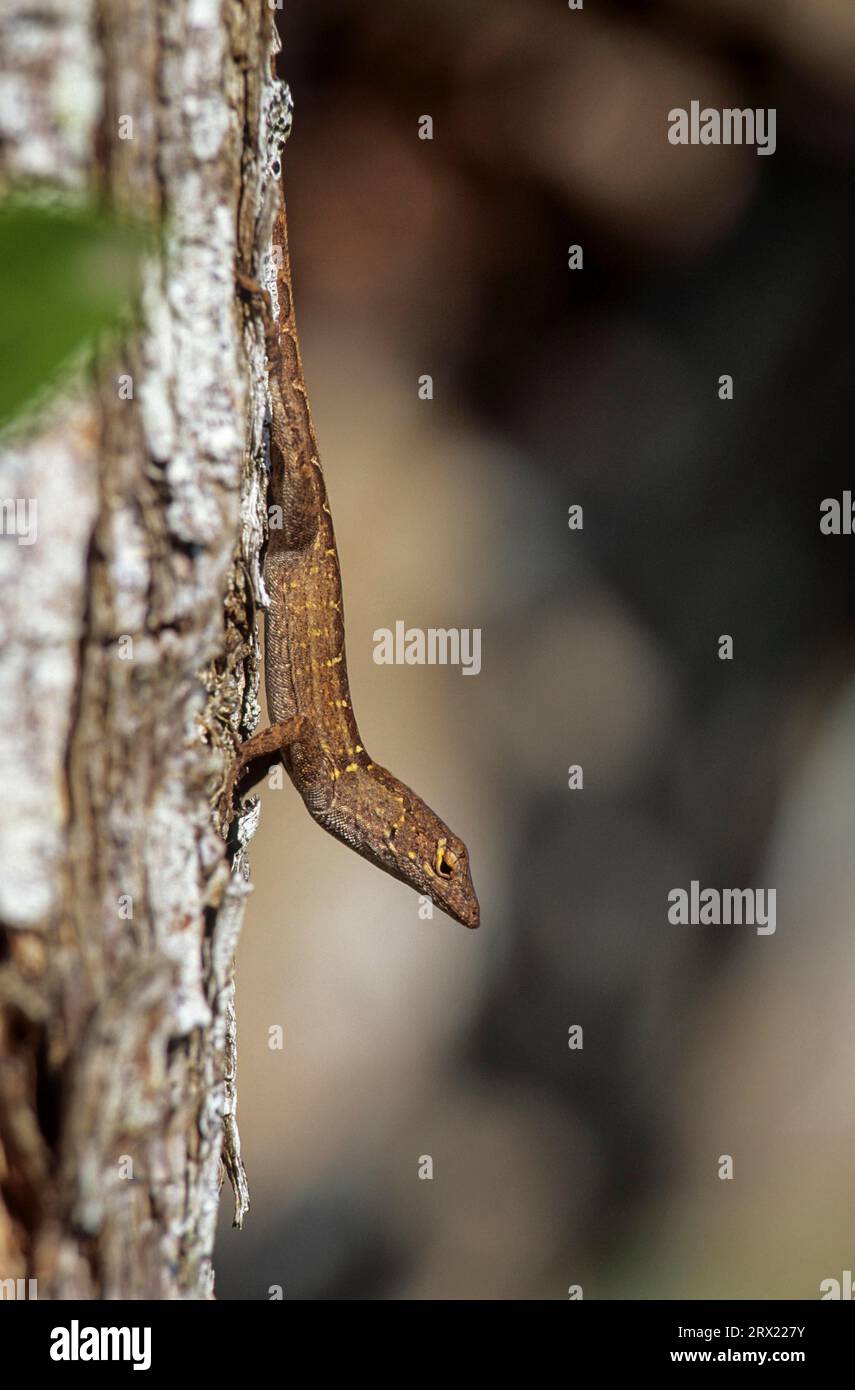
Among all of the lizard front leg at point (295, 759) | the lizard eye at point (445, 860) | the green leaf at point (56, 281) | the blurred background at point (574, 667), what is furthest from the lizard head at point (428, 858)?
the green leaf at point (56, 281)

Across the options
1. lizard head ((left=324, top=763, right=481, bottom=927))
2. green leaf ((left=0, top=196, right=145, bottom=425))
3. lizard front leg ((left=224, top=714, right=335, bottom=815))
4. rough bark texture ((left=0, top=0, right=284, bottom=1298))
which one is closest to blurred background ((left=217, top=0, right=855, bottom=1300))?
lizard head ((left=324, top=763, right=481, bottom=927))

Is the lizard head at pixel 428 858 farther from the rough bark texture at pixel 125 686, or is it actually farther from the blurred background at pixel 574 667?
the rough bark texture at pixel 125 686

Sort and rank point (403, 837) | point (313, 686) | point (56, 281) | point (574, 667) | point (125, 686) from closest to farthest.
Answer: point (56, 281)
point (125, 686)
point (313, 686)
point (403, 837)
point (574, 667)

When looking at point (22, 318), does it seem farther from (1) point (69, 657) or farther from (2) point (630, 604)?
(2) point (630, 604)

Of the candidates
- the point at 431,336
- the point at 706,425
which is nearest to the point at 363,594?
the point at 431,336

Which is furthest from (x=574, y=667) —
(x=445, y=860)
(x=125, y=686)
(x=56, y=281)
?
(x=56, y=281)

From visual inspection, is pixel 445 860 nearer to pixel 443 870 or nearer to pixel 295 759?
pixel 443 870
